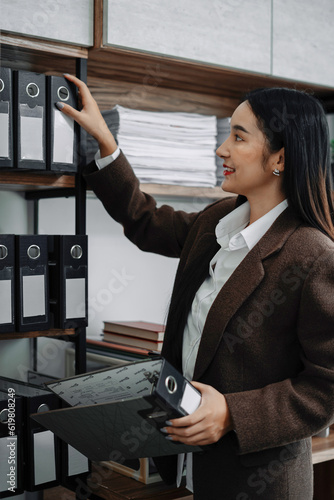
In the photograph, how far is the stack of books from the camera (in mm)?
1867

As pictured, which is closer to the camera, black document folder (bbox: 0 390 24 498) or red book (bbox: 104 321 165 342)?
black document folder (bbox: 0 390 24 498)

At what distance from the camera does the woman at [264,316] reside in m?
1.28

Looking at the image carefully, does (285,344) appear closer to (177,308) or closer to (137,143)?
(177,308)

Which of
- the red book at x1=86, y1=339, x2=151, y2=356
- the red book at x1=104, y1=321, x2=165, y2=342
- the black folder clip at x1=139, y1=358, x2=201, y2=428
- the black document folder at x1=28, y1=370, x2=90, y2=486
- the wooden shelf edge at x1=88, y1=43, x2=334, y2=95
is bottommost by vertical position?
the black document folder at x1=28, y1=370, x2=90, y2=486

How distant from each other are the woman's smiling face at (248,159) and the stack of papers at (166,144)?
47 centimetres

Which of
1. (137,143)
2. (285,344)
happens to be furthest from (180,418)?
(137,143)

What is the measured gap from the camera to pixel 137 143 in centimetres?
187

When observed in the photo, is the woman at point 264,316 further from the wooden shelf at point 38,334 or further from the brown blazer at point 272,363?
the wooden shelf at point 38,334

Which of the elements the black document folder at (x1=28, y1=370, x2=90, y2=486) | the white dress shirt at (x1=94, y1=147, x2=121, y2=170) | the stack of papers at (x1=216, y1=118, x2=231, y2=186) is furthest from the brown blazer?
the stack of papers at (x1=216, y1=118, x2=231, y2=186)

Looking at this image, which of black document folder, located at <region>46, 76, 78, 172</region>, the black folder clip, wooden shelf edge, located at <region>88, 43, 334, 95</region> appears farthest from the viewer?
wooden shelf edge, located at <region>88, 43, 334, 95</region>

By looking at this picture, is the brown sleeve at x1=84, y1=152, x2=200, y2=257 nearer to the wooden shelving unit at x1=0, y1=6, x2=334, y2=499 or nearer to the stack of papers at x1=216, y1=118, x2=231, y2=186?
the wooden shelving unit at x1=0, y1=6, x2=334, y2=499

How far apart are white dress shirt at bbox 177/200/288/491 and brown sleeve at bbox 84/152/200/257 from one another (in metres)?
0.23

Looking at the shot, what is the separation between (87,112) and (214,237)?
1.48ft

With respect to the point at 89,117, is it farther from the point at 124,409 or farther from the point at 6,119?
the point at 124,409
